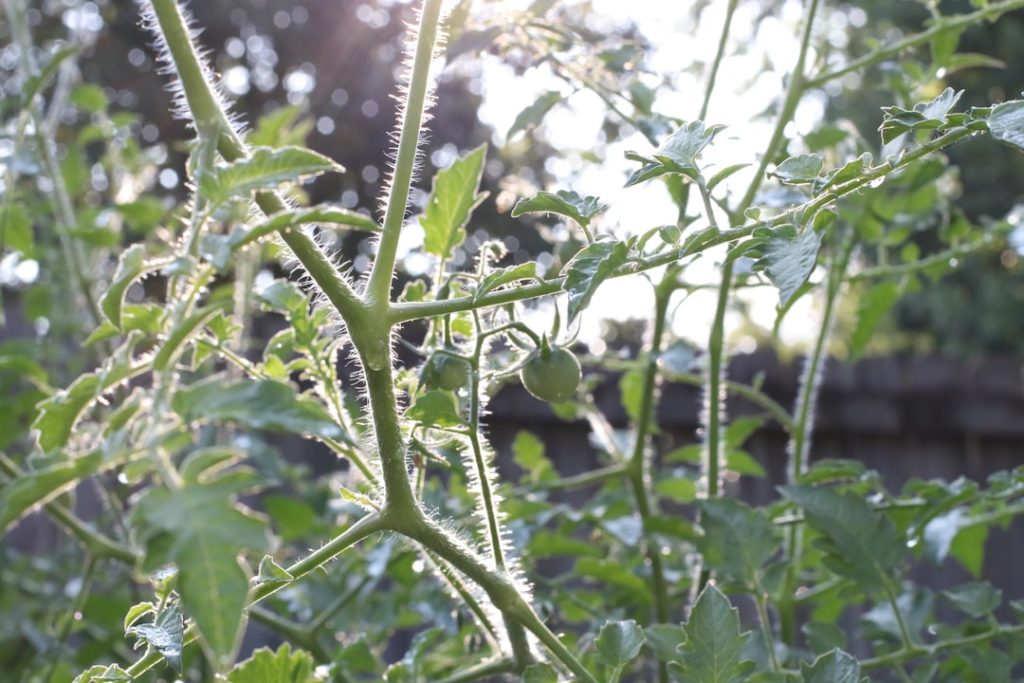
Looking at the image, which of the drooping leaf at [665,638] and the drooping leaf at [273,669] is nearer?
the drooping leaf at [273,669]

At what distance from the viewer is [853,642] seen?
→ 300cm

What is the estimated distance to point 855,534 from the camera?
3.19 feet

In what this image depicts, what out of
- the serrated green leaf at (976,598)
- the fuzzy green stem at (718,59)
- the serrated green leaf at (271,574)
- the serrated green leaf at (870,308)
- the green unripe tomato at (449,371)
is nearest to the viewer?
the serrated green leaf at (271,574)

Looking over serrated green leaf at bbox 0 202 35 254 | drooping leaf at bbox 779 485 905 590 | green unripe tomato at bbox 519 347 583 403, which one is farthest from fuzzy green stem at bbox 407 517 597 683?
serrated green leaf at bbox 0 202 35 254

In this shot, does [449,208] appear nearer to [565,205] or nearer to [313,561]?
[565,205]

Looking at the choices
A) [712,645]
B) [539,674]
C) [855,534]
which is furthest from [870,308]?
[539,674]

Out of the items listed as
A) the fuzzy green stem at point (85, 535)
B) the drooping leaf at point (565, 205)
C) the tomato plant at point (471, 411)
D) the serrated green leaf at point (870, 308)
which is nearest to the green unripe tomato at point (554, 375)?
the tomato plant at point (471, 411)

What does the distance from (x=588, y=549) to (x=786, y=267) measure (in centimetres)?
79

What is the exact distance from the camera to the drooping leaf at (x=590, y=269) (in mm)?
610

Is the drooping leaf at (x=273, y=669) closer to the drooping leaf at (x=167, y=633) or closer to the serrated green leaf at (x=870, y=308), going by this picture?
the drooping leaf at (x=167, y=633)

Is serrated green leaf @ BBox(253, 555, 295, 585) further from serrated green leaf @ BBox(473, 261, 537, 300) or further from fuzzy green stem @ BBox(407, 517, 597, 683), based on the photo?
serrated green leaf @ BBox(473, 261, 537, 300)

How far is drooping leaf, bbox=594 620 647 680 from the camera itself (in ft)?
2.39

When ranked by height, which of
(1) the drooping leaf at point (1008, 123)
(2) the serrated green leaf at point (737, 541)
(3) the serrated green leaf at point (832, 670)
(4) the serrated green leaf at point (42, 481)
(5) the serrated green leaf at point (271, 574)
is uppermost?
(1) the drooping leaf at point (1008, 123)

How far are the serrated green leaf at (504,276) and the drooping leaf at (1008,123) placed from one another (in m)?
0.27
